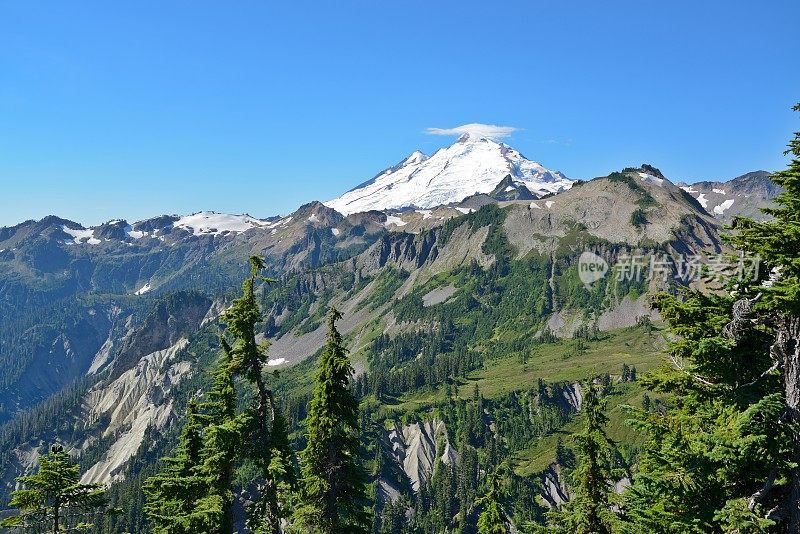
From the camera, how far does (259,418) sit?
1227 inches

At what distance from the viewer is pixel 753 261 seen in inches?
722

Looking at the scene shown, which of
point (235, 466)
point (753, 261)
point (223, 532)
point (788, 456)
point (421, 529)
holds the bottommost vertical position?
point (421, 529)

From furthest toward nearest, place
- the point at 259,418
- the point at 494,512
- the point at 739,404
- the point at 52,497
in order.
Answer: the point at 494,512
the point at 259,418
the point at 52,497
the point at 739,404

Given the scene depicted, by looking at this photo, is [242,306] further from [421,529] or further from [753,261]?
[421,529]

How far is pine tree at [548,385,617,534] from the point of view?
2983 cm

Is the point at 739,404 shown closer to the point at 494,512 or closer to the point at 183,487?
the point at 494,512

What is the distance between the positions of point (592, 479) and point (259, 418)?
56.7ft

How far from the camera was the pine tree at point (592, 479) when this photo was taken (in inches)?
1174

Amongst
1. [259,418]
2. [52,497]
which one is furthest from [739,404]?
[52,497]

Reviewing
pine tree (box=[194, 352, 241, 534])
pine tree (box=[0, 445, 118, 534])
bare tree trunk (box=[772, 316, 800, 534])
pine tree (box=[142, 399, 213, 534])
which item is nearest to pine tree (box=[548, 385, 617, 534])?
bare tree trunk (box=[772, 316, 800, 534])

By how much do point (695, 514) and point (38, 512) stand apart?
2455 cm

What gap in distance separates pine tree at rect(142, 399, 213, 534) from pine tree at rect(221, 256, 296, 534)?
10.1 feet

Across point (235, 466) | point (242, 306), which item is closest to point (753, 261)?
point (242, 306)

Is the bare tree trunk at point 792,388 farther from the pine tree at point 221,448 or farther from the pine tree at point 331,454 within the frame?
the pine tree at point 221,448
